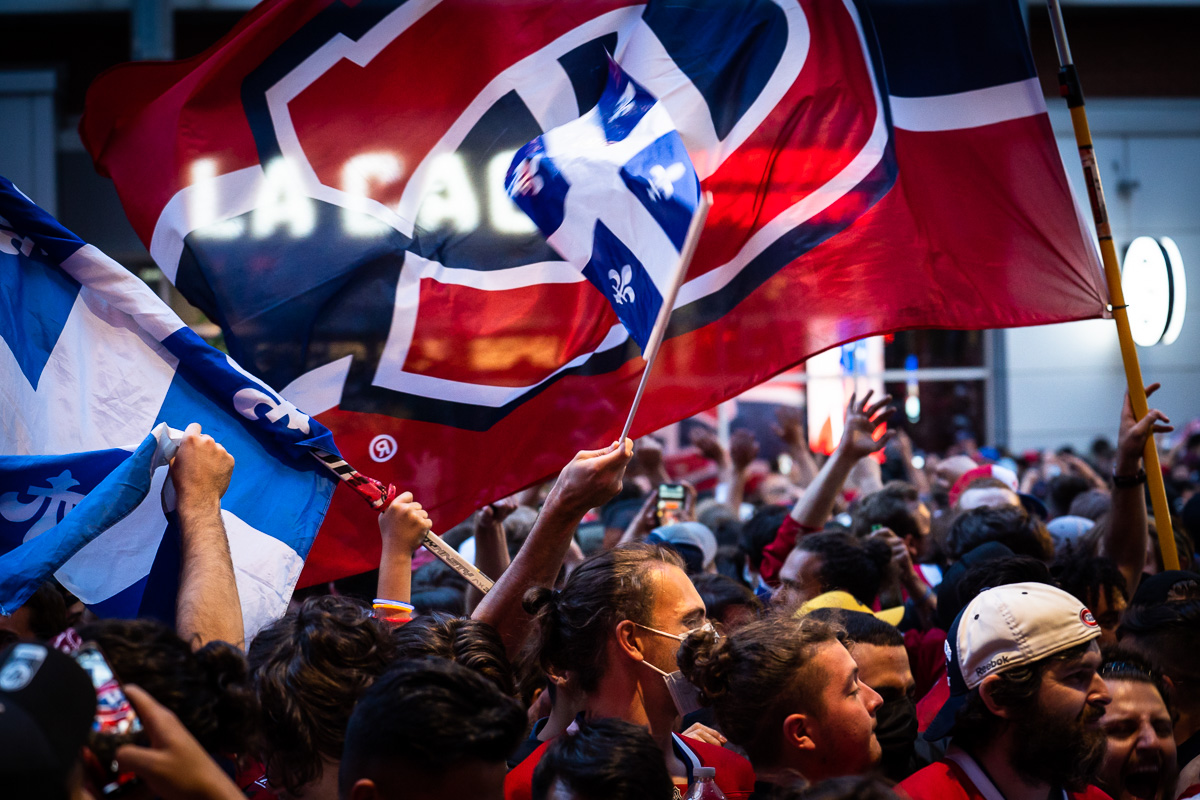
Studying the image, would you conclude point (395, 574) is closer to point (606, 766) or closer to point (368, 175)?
point (606, 766)

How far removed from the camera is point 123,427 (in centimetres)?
306

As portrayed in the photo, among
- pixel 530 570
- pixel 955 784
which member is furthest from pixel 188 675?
pixel 955 784

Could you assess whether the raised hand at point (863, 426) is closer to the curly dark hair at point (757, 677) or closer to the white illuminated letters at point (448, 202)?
the white illuminated letters at point (448, 202)

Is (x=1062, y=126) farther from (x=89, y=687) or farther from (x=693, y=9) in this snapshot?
(x=89, y=687)

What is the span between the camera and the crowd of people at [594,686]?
5.47ft

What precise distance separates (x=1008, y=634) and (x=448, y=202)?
2509mm

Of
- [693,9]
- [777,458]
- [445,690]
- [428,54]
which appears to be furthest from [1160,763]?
[777,458]

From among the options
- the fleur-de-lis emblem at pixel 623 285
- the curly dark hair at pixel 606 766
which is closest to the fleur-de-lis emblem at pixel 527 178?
the fleur-de-lis emblem at pixel 623 285

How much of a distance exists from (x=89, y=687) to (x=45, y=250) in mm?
2053

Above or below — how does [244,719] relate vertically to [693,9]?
below

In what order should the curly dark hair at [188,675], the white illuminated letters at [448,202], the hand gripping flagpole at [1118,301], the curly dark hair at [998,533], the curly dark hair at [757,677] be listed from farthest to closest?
the curly dark hair at [998,533], the white illuminated letters at [448,202], the hand gripping flagpole at [1118,301], the curly dark hair at [757,677], the curly dark hair at [188,675]

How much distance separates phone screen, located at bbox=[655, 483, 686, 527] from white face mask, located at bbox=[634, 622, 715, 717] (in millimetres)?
2817

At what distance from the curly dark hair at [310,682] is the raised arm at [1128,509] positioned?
114 inches

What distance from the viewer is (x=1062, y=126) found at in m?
17.3
